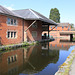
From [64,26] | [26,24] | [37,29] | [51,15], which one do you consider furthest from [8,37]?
[51,15]

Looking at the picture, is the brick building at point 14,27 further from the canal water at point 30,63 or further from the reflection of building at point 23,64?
the reflection of building at point 23,64

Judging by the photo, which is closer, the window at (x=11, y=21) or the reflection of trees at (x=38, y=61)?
the reflection of trees at (x=38, y=61)

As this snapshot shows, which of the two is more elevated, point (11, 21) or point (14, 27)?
point (11, 21)

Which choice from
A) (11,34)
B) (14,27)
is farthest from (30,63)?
(14,27)

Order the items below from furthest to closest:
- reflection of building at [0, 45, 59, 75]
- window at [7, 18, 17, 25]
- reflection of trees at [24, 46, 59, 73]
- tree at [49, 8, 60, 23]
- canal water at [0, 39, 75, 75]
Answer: tree at [49, 8, 60, 23] → window at [7, 18, 17, 25] → reflection of trees at [24, 46, 59, 73] → reflection of building at [0, 45, 59, 75] → canal water at [0, 39, 75, 75]

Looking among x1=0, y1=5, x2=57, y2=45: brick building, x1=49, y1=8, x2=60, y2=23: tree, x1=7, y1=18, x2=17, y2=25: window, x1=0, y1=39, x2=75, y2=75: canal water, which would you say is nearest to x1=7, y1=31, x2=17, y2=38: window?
x1=0, y1=5, x2=57, y2=45: brick building

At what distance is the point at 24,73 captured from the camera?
6242 millimetres

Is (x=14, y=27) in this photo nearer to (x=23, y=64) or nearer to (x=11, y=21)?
(x=11, y=21)

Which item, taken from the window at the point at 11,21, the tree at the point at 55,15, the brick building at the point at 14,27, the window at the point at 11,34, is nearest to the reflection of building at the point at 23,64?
the brick building at the point at 14,27

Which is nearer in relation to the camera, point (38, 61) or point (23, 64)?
point (23, 64)

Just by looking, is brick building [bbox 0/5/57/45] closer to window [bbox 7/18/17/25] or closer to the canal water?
window [bbox 7/18/17/25]

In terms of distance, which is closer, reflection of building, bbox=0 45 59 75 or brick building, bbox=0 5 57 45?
reflection of building, bbox=0 45 59 75

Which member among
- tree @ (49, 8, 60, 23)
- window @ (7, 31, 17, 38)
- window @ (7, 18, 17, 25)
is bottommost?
window @ (7, 31, 17, 38)

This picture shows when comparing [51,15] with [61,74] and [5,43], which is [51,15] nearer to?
[5,43]
